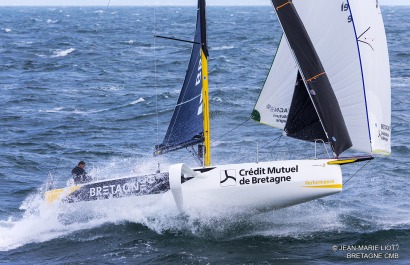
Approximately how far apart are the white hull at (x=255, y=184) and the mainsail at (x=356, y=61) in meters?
1.27

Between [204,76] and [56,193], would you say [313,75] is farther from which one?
[56,193]

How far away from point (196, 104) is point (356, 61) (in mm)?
4226

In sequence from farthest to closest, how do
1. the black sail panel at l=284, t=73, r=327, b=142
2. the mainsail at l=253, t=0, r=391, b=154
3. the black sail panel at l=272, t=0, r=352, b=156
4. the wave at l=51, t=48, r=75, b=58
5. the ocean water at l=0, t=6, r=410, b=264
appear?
the wave at l=51, t=48, r=75, b=58, the black sail panel at l=284, t=73, r=327, b=142, the ocean water at l=0, t=6, r=410, b=264, the black sail panel at l=272, t=0, r=352, b=156, the mainsail at l=253, t=0, r=391, b=154

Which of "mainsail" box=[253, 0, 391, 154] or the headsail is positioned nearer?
"mainsail" box=[253, 0, 391, 154]

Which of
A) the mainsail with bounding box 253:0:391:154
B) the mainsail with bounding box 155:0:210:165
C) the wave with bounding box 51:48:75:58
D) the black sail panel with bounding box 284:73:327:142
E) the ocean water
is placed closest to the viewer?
the mainsail with bounding box 253:0:391:154

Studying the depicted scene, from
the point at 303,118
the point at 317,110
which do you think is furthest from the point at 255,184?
the point at 317,110

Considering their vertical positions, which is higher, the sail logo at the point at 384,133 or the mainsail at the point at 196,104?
the mainsail at the point at 196,104

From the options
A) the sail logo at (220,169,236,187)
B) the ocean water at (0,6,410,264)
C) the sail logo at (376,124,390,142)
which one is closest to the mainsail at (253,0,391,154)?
the sail logo at (376,124,390,142)

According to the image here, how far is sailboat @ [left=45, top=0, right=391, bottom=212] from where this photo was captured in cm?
1811

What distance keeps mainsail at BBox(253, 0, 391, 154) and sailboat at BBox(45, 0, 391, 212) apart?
0.02 m

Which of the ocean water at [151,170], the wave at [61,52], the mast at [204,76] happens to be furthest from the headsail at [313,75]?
the wave at [61,52]

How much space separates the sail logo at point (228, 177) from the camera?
60.6 ft

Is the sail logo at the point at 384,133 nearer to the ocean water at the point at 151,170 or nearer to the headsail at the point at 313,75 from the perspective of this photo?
the headsail at the point at 313,75

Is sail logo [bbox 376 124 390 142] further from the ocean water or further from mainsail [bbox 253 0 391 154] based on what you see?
the ocean water
